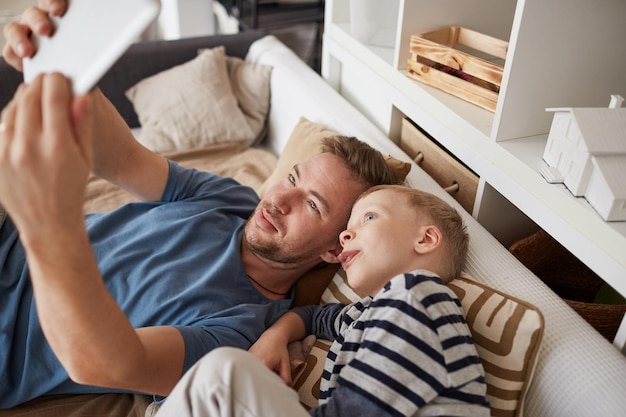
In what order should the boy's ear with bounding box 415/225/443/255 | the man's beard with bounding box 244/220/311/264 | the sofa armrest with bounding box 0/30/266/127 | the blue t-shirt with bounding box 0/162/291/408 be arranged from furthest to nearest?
the sofa armrest with bounding box 0/30/266/127 < the man's beard with bounding box 244/220/311/264 < the blue t-shirt with bounding box 0/162/291/408 < the boy's ear with bounding box 415/225/443/255

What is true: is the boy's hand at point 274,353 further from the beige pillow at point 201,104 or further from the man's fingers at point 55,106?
the beige pillow at point 201,104

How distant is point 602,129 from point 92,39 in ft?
2.91

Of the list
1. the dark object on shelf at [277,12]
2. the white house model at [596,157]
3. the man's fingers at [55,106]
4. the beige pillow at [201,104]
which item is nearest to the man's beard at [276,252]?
the white house model at [596,157]

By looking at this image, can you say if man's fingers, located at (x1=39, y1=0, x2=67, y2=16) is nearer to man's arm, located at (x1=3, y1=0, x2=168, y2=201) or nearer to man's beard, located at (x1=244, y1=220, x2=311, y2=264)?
man's arm, located at (x1=3, y1=0, x2=168, y2=201)

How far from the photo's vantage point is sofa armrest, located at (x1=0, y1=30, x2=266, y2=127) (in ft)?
8.05

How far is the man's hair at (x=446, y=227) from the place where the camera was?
3.64ft

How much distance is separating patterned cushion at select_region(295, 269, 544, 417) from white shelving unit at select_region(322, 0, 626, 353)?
0.17 metres

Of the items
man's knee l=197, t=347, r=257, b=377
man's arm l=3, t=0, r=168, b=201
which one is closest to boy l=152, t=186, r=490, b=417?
man's knee l=197, t=347, r=257, b=377

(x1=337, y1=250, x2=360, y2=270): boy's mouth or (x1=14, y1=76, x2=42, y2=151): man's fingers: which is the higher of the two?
(x1=14, y1=76, x2=42, y2=151): man's fingers

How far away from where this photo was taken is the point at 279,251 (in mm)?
1297

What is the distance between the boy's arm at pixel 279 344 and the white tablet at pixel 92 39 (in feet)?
2.05

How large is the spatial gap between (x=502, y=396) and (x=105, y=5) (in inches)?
33.9

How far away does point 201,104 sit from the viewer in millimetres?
2342

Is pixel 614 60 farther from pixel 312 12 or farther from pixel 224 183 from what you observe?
pixel 312 12
